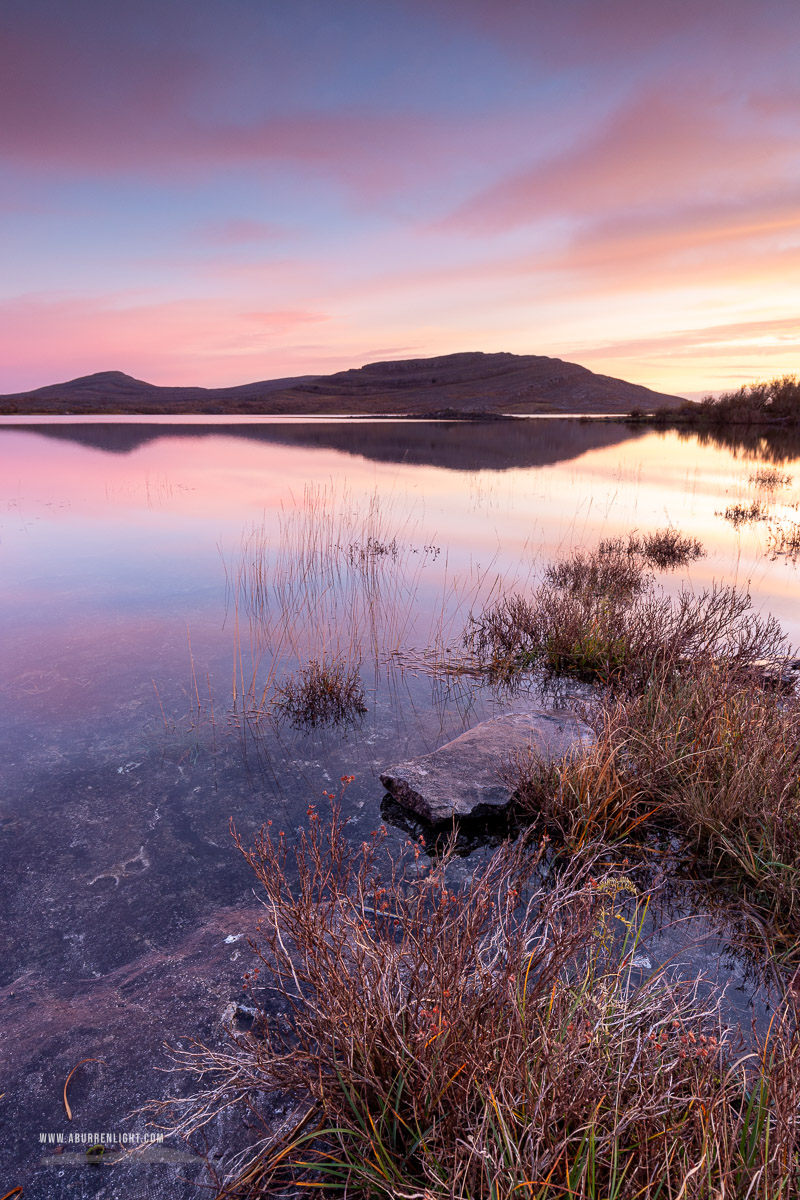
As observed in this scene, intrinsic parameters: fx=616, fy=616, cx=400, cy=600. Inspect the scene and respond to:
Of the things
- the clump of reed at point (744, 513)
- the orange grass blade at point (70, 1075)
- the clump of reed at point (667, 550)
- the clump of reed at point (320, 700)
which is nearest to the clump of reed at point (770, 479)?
the clump of reed at point (744, 513)

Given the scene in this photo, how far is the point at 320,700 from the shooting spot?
5797mm

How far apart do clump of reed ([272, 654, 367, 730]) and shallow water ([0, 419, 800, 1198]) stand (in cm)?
17

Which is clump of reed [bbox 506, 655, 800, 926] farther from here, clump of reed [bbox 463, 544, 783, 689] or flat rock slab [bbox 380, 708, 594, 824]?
clump of reed [bbox 463, 544, 783, 689]

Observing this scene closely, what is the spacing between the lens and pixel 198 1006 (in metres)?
2.73

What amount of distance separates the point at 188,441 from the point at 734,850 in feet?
127

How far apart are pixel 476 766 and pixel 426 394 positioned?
15808 centimetres

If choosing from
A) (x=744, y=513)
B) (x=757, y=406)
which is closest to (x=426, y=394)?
(x=757, y=406)

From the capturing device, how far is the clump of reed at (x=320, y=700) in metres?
5.65

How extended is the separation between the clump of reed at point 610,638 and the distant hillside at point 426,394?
91216 millimetres

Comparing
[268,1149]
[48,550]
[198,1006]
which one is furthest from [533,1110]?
[48,550]

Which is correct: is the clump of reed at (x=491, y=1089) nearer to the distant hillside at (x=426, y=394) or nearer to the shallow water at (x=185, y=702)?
the shallow water at (x=185, y=702)

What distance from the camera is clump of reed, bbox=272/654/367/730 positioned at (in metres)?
5.65

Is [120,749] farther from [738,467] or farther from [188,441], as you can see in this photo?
[188,441]

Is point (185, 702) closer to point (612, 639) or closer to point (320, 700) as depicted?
point (320, 700)
